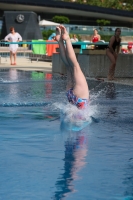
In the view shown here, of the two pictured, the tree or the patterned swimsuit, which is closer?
the patterned swimsuit

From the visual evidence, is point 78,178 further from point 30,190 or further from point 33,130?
point 33,130

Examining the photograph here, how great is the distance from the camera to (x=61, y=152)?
6.29 metres

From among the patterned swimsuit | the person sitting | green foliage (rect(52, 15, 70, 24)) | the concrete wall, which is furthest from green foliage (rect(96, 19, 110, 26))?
the patterned swimsuit

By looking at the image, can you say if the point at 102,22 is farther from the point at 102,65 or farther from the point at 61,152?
the point at 61,152

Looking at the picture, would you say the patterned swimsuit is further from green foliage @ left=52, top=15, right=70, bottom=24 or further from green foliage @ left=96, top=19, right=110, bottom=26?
green foliage @ left=96, top=19, right=110, bottom=26

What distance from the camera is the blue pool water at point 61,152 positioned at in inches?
192

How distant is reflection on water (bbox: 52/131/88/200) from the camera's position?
489cm

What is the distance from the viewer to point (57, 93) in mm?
12148

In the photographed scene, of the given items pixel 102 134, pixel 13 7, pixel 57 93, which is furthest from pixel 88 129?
pixel 13 7

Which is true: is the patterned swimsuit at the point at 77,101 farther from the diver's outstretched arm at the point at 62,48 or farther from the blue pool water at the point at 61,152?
the diver's outstretched arm at the point at 62,48

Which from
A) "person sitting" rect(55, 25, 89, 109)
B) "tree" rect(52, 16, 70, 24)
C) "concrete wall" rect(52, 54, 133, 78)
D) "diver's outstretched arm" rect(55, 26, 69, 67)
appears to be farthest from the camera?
"tree" rect(52, 16, 70, 24)

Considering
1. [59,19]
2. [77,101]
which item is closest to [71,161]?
[77,101]

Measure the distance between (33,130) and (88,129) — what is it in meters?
0.72

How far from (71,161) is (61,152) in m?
0.45
